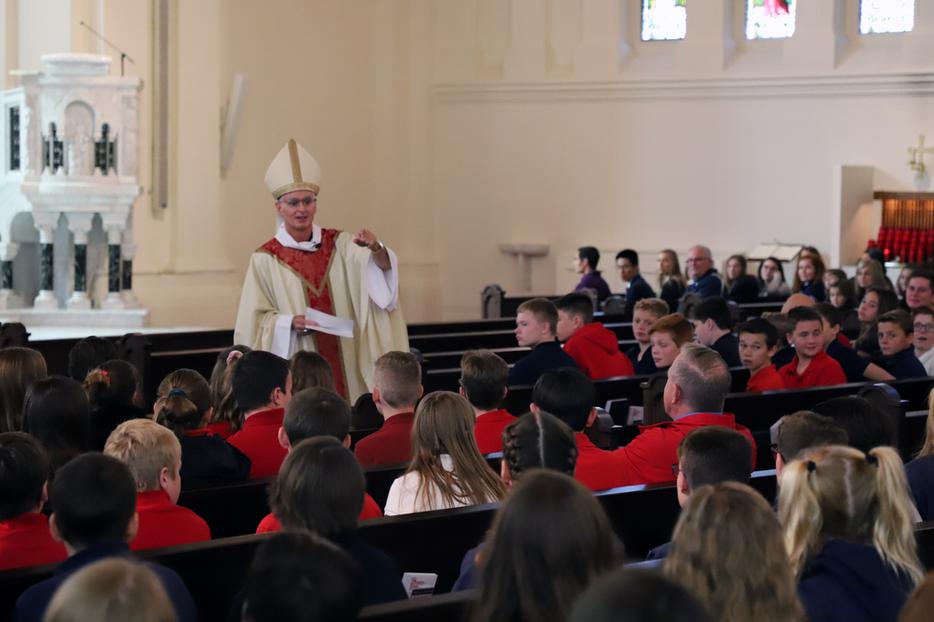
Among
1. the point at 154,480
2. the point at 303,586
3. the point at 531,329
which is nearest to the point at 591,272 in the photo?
the point at 531,329

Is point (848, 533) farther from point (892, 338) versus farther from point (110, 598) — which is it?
point (892, 338)

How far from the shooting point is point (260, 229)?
15117 millimetres

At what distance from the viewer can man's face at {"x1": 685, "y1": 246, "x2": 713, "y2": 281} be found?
40.7 feet

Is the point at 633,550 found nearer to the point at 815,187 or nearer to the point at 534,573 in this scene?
the point at 534,573

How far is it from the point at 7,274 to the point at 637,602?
10.8 meters

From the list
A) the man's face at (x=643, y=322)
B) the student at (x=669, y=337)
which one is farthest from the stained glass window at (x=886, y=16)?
the student at (x=669, y=337)

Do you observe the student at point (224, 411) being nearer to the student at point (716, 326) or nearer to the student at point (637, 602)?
the student at point (716, 326)

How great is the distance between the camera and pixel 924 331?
8352 millimetres

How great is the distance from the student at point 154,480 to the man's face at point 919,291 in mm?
7371

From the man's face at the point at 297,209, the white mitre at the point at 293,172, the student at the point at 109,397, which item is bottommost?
the student at the point at 109,397

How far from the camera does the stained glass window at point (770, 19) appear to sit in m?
16.0

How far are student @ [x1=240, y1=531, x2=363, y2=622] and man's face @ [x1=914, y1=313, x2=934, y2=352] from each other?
6.76m

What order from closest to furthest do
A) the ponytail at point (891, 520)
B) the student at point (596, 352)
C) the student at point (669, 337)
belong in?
the ponytail at point (891, 520), the student at point (669, 337), the student at point (596, 352)

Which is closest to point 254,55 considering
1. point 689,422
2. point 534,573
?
point 689,422
